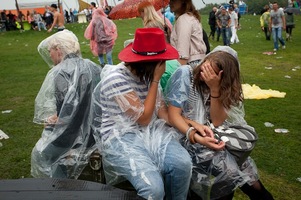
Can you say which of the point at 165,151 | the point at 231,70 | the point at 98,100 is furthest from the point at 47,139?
the point at 231,70

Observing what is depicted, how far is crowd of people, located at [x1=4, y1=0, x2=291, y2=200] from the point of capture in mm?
2510

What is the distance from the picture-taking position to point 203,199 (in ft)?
8.58

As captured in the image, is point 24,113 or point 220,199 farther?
point 24,113

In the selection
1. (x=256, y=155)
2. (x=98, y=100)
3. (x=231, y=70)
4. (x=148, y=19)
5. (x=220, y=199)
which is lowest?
(x=256, y=155)

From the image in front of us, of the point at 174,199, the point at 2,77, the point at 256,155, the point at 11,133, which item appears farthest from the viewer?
the point at 2,77

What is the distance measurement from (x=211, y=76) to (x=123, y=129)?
754 mm

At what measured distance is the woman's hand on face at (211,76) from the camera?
2625mm

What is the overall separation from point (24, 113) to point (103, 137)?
406 cm

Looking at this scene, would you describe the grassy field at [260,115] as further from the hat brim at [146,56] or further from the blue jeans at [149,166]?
the hat brim at [146,56]

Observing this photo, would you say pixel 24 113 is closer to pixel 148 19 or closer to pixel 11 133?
pixel 11 133

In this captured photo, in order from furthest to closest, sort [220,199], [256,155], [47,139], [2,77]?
[2,77], [256,155], [47,139], [220,199]

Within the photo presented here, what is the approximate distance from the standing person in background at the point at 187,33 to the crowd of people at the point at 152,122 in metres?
0.67

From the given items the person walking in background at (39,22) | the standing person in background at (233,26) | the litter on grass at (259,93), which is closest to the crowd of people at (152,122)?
the litter on grass at (259,93)

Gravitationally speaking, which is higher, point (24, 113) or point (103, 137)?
point (103, 137)
